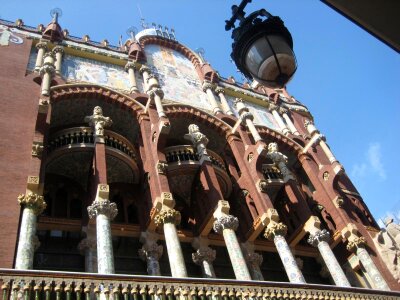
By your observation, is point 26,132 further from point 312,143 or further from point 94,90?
point 312,143

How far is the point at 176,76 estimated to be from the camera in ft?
70.8

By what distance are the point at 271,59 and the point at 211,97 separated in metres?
16.1

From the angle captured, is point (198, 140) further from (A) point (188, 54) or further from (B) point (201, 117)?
(A) point (188, 54)

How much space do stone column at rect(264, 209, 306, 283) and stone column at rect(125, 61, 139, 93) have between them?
7.97 m

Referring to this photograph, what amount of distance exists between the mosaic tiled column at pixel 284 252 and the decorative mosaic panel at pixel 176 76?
25.9 feet

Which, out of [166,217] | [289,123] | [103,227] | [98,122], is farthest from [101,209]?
[289,123]

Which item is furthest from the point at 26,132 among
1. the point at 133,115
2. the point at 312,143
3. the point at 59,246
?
the point at 312,143

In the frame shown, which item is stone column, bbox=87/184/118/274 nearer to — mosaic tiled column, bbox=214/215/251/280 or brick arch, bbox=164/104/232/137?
mosaic tiled column, bbox=214/215/251/280

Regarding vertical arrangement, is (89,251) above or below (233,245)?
above

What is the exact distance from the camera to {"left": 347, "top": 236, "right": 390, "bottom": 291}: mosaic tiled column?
14172 millimetres

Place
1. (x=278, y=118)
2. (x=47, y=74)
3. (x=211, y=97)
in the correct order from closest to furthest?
(x=47, y=74), (x=211, y=97), (x=278, y=118)

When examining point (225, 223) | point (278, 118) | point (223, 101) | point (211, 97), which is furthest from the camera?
point (278, 118)

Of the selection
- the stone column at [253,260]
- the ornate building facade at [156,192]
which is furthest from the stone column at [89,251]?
the stone column at [253,260]

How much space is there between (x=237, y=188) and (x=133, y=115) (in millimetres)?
4833
